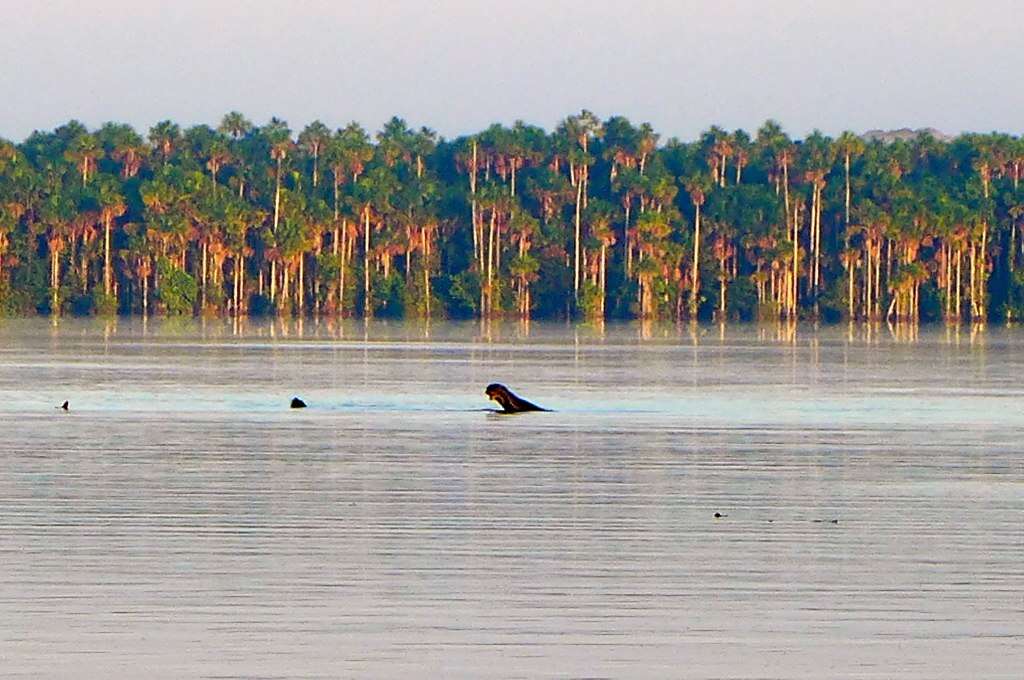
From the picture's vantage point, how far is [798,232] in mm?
160875

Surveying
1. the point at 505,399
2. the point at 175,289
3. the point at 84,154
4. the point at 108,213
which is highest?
the point at 84,154

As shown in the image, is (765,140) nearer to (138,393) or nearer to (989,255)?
(989,255)

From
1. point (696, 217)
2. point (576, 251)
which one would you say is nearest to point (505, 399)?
point (576, 251)

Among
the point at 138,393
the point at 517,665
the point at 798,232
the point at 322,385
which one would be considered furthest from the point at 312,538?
the point at 798,232

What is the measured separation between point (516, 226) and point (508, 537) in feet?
450

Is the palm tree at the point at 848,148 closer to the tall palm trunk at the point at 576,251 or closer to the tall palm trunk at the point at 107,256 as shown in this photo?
the tall palm trunk at the point at 576,251

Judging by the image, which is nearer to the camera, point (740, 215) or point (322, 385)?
point (322, 385)

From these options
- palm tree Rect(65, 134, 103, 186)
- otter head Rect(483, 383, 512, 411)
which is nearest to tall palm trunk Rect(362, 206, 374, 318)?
palm tree Rect(65, 134, 103, 186)

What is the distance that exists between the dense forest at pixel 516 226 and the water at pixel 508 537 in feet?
352

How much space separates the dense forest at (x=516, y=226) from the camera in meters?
150

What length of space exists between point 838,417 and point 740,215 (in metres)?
120

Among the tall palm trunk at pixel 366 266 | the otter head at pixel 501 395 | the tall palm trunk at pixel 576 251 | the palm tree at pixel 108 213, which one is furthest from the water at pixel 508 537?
the tall palm trunk at pixel 576 251

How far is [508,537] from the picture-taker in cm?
1894

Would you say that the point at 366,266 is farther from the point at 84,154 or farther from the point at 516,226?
the point at 84,154
